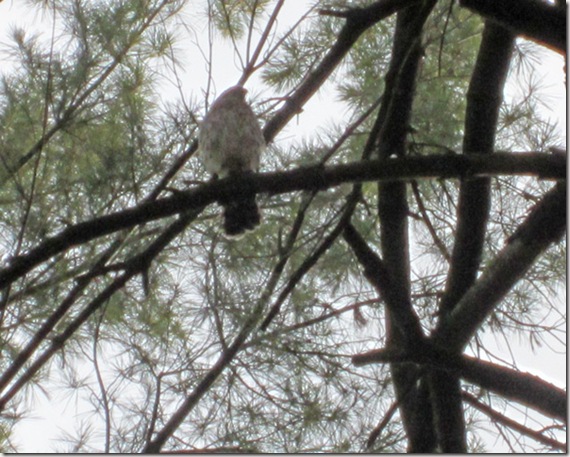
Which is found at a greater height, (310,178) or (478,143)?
(478,143)

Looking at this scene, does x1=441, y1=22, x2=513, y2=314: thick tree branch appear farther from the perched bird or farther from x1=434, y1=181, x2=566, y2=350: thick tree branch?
the perched bird

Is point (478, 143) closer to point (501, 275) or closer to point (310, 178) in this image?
point (501, 275)

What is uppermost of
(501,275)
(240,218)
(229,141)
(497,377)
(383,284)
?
(229,141)

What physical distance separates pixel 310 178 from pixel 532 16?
595 millimetres

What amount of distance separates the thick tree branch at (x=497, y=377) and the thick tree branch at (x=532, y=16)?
2.36 ft

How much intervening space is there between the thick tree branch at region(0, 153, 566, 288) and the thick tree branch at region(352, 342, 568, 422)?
419 mm

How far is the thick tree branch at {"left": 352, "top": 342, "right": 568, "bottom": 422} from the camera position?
1.81 m

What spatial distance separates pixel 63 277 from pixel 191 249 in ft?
2.34

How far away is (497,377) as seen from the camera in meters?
1.84

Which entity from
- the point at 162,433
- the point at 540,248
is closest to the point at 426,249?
the point at 540,248

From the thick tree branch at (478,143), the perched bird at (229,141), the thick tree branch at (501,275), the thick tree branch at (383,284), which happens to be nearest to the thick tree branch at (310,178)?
the thick tree branch at (383,284)

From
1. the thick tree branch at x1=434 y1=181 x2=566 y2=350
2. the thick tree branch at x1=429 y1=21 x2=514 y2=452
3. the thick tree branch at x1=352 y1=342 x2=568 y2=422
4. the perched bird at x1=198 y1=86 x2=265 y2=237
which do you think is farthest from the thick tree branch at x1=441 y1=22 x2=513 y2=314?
the perched bird at x1=198 y1=86 x2=265 y2=237

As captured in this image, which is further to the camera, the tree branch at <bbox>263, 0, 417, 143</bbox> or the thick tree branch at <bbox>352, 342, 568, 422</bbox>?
the tree branch at <bbox>263, 0, 417, 143</bbox>

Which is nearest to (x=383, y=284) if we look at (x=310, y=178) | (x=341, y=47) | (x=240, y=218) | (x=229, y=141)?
(x=310, y=178)
